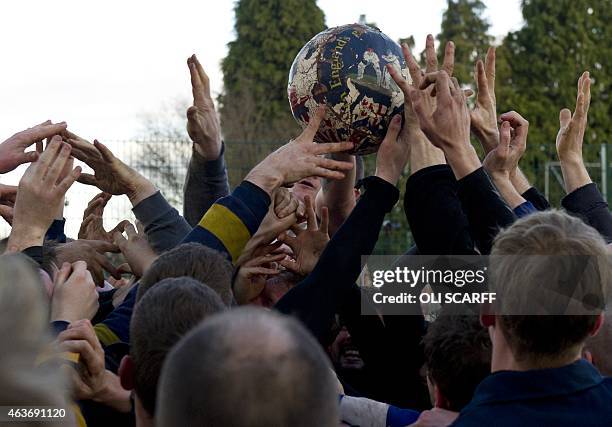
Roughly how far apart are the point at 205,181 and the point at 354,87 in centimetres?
98

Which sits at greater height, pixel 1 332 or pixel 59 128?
pixel 59 128

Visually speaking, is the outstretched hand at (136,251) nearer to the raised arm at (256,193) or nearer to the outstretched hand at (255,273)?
the outstretched hand at (255,273)

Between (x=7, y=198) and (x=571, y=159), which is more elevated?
(x=571, y=159)

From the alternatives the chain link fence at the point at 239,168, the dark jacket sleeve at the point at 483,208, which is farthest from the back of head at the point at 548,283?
the chain link fence at the point at 239,168

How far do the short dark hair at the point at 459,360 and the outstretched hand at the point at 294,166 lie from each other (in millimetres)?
966

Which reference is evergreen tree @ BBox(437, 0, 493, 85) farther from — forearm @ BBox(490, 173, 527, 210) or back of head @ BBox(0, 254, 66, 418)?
back of head @ BBox(0, 254, 66, 418)

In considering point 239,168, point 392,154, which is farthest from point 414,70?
point 239,168

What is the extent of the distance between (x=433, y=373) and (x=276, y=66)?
29.4m

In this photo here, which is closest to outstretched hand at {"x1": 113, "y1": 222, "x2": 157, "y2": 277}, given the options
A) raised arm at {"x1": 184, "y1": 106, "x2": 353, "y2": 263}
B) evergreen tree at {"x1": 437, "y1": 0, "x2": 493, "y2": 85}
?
raised arm at {"x1": 184, "y1": 106, "x2": 353, "y2": 263}

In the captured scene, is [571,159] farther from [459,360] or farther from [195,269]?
[195,269]

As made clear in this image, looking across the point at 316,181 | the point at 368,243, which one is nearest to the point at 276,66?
the point at 316,181

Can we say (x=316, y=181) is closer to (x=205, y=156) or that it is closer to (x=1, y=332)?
(x=205, y=156)

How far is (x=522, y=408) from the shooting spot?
2410 mm

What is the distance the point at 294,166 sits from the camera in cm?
366
